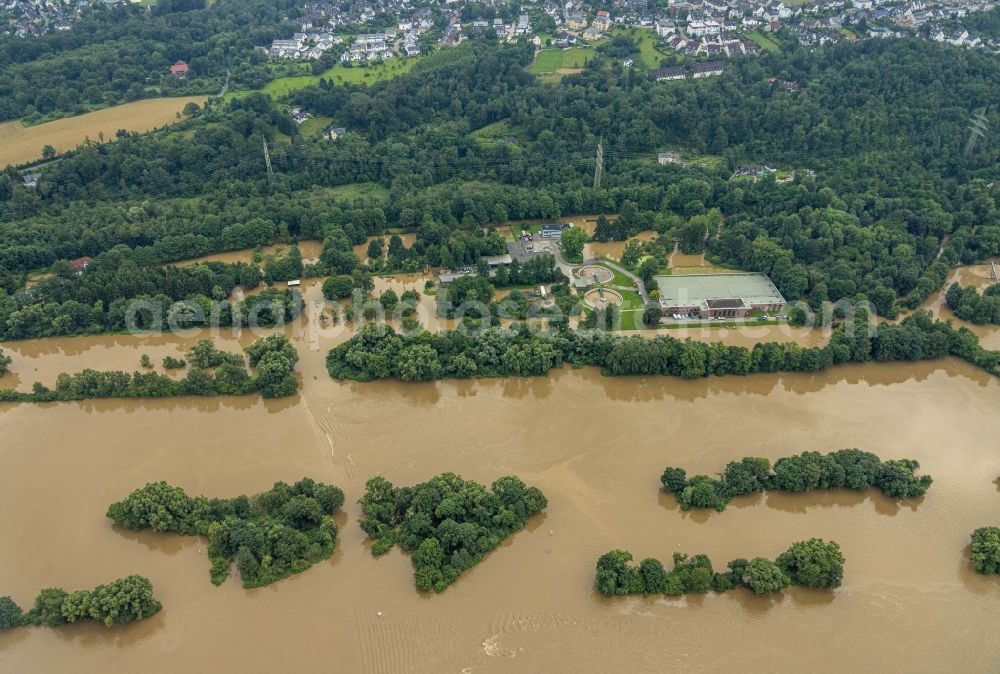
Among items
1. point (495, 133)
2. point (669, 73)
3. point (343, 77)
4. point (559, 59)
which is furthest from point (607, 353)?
point (343, 77)

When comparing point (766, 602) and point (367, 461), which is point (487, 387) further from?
point (766, 602)

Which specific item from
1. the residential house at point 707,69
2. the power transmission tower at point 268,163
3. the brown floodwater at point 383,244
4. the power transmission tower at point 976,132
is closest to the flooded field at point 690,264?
the brown floodwater at point 383,244

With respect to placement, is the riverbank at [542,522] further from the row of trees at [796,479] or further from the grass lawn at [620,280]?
A: the grass lawn at [620,280]

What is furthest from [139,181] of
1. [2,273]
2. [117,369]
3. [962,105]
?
[962,105]

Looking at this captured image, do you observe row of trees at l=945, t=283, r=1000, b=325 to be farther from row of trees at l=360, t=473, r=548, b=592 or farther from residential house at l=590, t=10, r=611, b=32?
residential house at l=590, t=10, r=611, b=32

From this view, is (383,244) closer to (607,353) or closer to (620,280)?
(620,280)

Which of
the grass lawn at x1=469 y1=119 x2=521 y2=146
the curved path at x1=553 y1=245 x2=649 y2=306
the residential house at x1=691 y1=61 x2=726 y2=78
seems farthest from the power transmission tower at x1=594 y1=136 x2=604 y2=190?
the residential house at x1=691 y1=61 x2=726 y2=78
